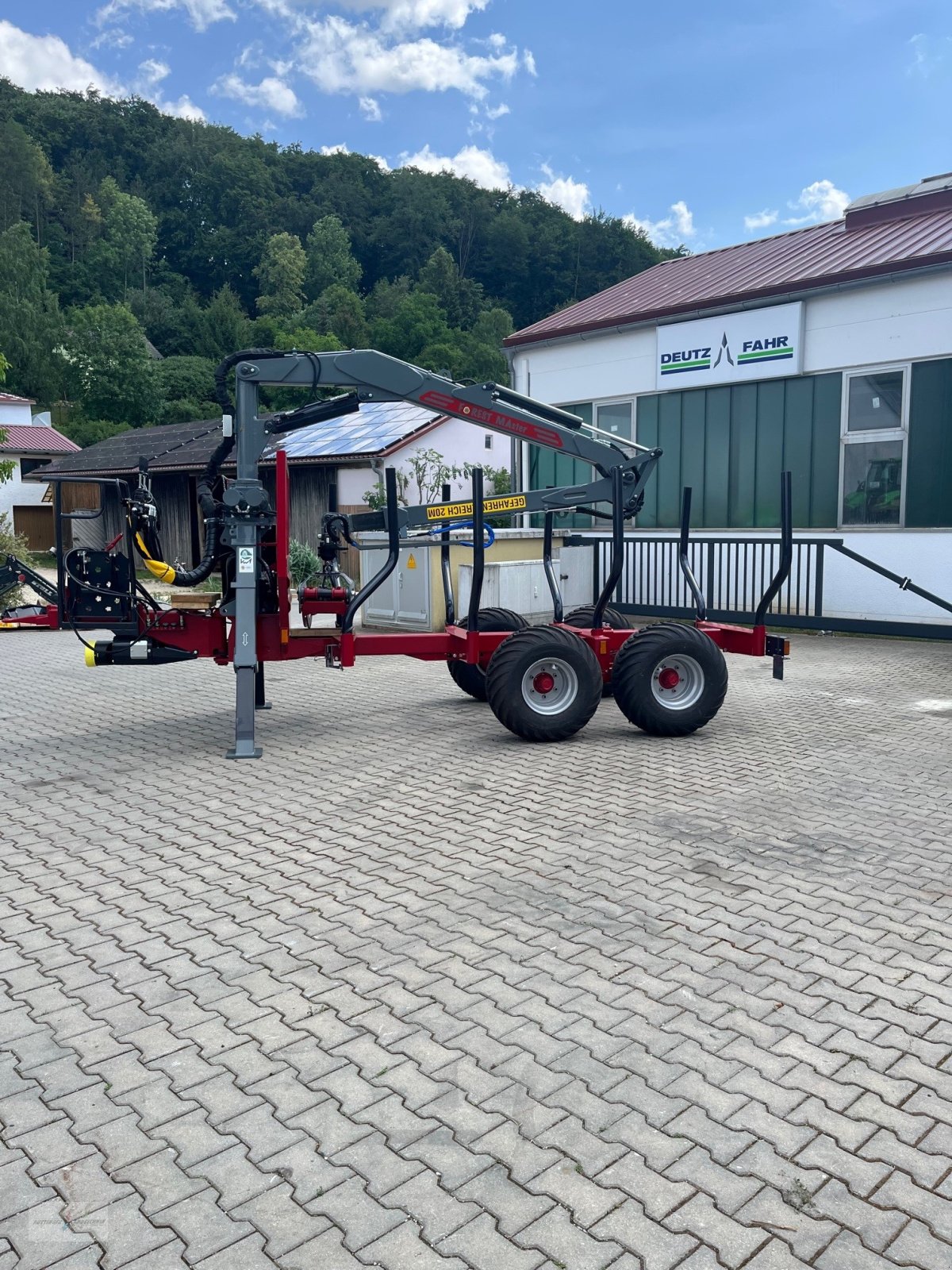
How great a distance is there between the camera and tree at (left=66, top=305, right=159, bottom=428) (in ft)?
191

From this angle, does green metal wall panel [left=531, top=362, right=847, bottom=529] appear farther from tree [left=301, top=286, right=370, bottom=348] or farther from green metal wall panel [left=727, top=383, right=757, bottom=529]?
tree [left=301, top=286, right=370, bottom=348]

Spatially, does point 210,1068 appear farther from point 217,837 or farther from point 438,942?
point 217,837

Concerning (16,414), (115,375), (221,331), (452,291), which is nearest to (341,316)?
(221,331)

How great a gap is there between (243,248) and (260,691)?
263ft

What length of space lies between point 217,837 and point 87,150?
95845 millimetres

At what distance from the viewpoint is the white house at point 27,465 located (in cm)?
4191

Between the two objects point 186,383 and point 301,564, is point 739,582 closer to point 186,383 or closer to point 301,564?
point 301,564

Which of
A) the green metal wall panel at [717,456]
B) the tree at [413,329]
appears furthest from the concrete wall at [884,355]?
the tree at [413,329]

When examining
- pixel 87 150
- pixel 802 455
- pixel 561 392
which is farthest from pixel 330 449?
pixel 87 150

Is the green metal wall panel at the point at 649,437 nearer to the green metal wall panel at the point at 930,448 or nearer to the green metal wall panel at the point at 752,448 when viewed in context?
the green metal wall panel at the point at 752,448

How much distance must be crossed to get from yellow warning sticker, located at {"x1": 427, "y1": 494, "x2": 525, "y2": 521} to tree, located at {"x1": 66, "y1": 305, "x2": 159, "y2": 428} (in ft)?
173

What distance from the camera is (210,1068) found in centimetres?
352

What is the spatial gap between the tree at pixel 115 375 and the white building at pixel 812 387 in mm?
44891

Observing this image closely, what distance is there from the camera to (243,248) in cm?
8156
